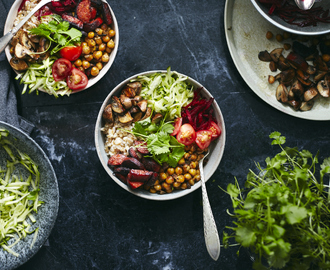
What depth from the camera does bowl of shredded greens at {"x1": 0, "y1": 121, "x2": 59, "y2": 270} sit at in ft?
7.09

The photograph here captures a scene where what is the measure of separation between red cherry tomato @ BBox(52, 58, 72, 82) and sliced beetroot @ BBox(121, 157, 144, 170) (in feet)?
2.53

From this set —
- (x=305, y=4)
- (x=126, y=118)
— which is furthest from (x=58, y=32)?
(x=305, y=4)

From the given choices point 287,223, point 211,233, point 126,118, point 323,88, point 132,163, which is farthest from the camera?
point 323,88

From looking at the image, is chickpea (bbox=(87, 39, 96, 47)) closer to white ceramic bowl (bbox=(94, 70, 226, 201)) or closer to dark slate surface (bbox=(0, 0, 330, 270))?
dark slate surface (bbox=(0, 0, 330, 270))

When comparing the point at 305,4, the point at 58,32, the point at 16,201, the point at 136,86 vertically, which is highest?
the point at 305,4

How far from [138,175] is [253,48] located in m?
1.37

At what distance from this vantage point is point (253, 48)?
8.20ft

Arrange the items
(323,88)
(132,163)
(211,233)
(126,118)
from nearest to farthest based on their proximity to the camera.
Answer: (211,233) → (132,163) → (126,118) → (323,88)

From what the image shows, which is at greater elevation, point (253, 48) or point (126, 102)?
point (253, 48)

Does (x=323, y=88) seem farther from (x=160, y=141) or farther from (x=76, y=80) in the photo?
(x=76, y=80)

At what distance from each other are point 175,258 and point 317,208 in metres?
1.28

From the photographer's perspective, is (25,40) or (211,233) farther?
(25,40)

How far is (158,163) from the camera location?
7.29 ft

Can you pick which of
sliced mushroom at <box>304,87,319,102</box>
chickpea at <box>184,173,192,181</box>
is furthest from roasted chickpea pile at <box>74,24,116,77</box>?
sliced mushroom at <box>304,87,319,102</box>
